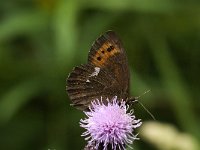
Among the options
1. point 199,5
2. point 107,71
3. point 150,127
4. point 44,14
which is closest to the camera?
point 107,71

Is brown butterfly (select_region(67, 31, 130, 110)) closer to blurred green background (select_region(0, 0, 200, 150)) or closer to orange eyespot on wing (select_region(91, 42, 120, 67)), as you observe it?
orange eyespot on wing (select_region(91, 42, 120, 67))

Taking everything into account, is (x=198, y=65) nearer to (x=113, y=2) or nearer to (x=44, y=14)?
(x=113, y=2)

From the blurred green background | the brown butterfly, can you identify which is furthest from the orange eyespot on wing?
the blurred green background

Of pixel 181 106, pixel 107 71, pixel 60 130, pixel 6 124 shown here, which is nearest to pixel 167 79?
pixel 181 106

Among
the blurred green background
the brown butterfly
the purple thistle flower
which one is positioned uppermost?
the blurred green background

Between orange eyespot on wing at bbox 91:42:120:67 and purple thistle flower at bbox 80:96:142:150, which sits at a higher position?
orange eyespot on wing at bbox 91:42:120:67

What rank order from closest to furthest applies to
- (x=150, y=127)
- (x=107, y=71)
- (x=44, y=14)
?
(x=107, y=71) < (x=150, y=127) < (x=44, y=14)
